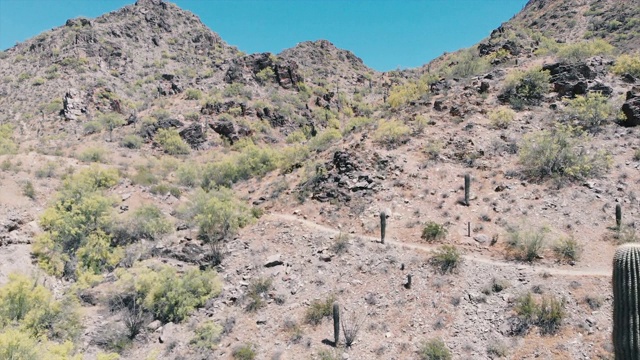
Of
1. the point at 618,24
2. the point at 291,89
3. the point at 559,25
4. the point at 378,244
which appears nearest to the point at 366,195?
the point at 378,244

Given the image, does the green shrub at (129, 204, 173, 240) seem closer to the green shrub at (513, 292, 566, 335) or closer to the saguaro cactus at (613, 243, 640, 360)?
the green shrub at (513, 292, 566, 335)

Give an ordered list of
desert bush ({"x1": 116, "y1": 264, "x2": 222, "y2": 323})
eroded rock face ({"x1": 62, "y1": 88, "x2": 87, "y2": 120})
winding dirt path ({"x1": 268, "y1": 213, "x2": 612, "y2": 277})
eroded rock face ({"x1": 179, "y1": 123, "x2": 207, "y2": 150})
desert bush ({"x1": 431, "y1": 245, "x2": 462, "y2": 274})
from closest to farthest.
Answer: winding dirt path ({"x1": 268, "y1": 213, "x2": 612, "y2": 277}) < desert bush ({"x1": 116, "y1": 264, "x2": 222, "y2": 323}) < desert bush ({"x1": 431, "y1": 245, "x2": 462, "y2": 274}) < eroded rock face ({"x1": 179, "y1": 123, "x2": 207, "y2": 150}) < eroded rock face ({"x1": 62, "y1": 88, "x2": 87, "y2": 120})

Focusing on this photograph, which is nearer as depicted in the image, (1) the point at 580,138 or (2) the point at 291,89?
(1) the point at 580,138

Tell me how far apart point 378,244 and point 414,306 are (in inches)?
161

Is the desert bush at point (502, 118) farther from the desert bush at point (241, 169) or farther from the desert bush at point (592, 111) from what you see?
the desert bush at point (241, 169)

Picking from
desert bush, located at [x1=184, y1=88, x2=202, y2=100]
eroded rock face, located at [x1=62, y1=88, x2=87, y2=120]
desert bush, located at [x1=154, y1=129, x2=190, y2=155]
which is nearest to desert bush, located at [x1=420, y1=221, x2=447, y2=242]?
desert bush, located at [x1=154, y1=129, x2=190, y2=155]

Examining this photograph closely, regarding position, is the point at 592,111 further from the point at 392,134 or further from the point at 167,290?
the point at 167,290

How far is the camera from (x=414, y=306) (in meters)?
14.4

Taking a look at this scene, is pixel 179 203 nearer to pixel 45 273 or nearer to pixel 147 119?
pixel 45 273

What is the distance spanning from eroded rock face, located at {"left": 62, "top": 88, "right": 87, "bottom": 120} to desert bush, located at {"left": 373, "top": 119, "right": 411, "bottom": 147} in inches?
1654

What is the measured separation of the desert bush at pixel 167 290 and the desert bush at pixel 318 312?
4.28 m

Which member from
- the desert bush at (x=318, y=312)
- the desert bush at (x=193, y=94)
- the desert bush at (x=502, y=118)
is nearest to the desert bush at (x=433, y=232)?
the desert bush at (x=318, y=312)

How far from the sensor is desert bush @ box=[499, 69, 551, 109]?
93.7 feet

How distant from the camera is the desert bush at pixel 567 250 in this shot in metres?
15.2
